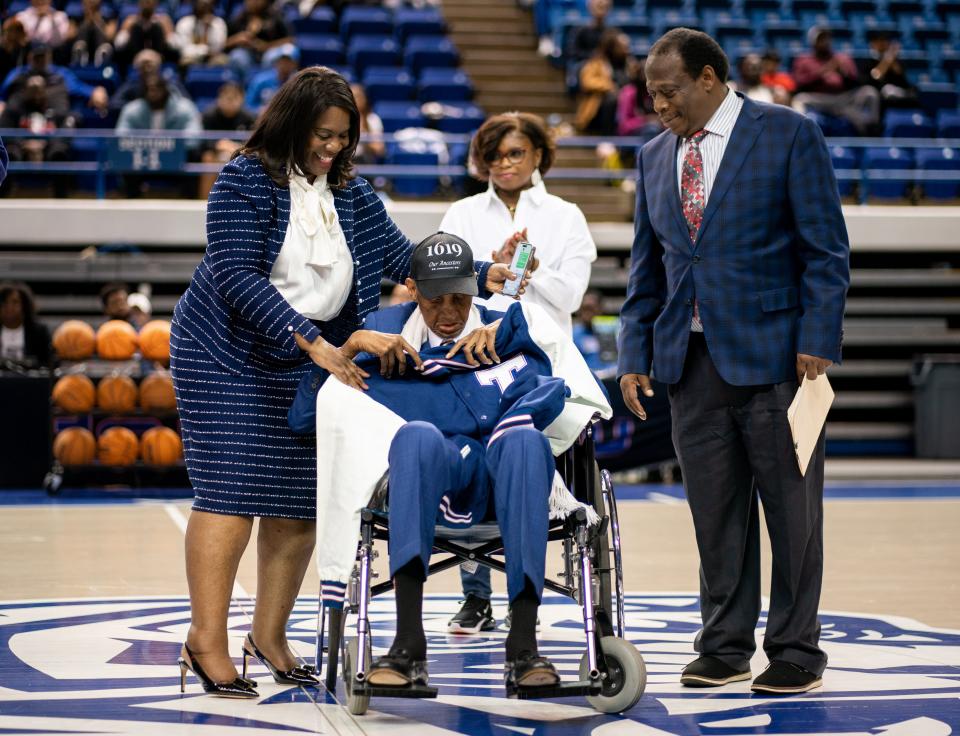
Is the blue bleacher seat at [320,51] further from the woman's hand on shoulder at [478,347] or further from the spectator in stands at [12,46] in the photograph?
the woman's hand on shoulder at [478,347]

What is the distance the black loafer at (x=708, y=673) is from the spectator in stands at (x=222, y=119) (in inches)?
368

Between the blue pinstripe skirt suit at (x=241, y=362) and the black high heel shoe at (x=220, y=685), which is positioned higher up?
the blue pinstripe skirt suit at (x=241, y=362)

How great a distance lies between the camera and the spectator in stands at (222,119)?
41.5ft

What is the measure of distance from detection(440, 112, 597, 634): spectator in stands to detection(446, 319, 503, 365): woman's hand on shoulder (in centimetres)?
124

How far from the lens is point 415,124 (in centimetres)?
1412

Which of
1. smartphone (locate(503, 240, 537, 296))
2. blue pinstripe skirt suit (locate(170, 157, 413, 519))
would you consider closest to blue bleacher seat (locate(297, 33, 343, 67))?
smartphone (locate(503, 240, 537, 296))

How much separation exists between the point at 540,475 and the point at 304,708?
2.79 ft

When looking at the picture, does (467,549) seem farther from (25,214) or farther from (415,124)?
(415,124)

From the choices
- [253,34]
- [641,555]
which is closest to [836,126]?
[253,34]

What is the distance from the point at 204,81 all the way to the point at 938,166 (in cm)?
711

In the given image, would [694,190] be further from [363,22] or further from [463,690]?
[363,22]

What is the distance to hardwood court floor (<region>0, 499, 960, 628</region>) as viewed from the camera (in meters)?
5.74

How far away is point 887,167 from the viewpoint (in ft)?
46.6

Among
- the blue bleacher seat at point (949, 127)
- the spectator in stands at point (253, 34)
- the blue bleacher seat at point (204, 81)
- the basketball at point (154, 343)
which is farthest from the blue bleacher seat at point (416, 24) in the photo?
the basketball at point (154, 343)
